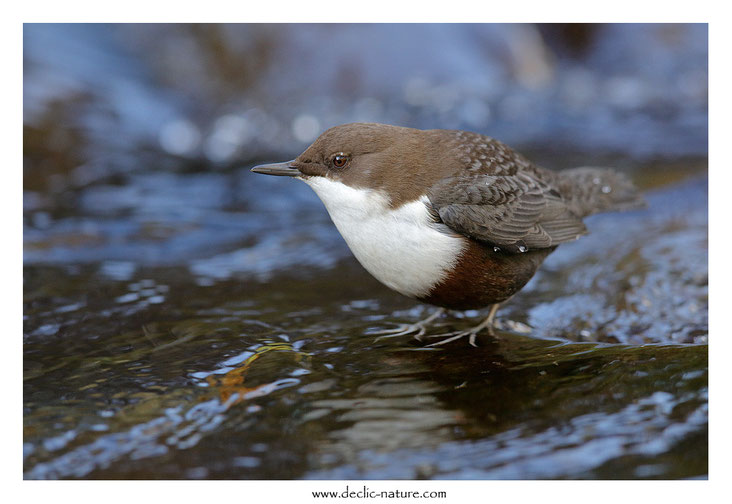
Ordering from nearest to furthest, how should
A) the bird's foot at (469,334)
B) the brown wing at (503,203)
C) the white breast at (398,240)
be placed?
1. the white breast at (398,240)
2. the brown wing at (503,203)
3. the bird's foot at (469,334)

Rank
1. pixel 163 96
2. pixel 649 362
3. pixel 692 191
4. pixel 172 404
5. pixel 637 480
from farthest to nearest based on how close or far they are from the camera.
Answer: pixel 163 96 → pixel 692 191 → pixel 649 362 → pixel 172 404 → pixel 637 480

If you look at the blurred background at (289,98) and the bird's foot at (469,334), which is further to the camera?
the blurred background at (289,98)

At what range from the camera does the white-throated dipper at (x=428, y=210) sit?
3.16m

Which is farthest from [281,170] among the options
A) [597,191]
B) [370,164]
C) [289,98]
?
[289,98]

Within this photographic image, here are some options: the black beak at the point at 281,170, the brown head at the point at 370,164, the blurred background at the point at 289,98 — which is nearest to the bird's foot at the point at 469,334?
the brown head at the point at 370,164

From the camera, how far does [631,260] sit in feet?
14.8

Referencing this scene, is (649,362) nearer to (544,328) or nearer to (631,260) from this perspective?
(544,328)

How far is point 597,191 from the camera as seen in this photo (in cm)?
410

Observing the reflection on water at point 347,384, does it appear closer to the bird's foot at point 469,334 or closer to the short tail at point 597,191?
the bird's foot at point 469,334

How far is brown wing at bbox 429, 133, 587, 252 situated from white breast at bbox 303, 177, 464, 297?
0.10 m

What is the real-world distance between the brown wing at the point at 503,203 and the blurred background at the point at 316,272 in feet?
1.52

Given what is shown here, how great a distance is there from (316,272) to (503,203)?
5.05ft

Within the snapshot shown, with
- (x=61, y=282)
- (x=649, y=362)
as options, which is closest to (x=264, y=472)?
(x=649, y=362)

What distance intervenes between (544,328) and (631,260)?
1.29 meters
